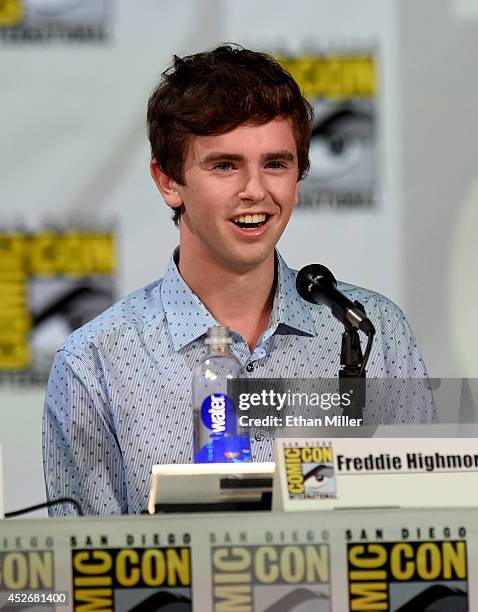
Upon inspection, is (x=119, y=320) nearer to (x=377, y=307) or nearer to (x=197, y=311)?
(x=197, y=311)

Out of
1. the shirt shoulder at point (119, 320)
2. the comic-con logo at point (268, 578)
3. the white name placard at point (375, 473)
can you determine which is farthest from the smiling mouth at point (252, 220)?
the comic-con logo at point (268, 578)

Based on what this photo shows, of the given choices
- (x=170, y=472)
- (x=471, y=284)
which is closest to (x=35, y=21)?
(x=471, y=284)

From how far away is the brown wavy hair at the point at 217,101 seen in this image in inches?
95.0

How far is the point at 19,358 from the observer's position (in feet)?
11.0

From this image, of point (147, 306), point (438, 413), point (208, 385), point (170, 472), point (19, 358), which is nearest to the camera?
point (170, 472)

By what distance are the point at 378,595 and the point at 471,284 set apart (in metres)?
2.12

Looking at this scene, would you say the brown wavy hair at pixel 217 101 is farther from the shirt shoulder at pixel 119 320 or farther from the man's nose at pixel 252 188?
the shirt shoulder at pixel 119 320

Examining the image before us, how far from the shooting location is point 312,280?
79.7 inches

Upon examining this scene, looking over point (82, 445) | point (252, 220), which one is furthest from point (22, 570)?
point (252, 220)

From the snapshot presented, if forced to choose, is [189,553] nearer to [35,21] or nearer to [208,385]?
[208,385]

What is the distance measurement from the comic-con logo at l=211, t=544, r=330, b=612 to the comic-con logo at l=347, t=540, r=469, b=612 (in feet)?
0.14

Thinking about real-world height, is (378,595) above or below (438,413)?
below

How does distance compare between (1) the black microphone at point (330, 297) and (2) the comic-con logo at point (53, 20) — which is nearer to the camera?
(1) the black microphone at point (330, 297)

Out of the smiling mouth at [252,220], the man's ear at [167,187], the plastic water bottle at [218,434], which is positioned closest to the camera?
the plastic water bottle at [218,434]
